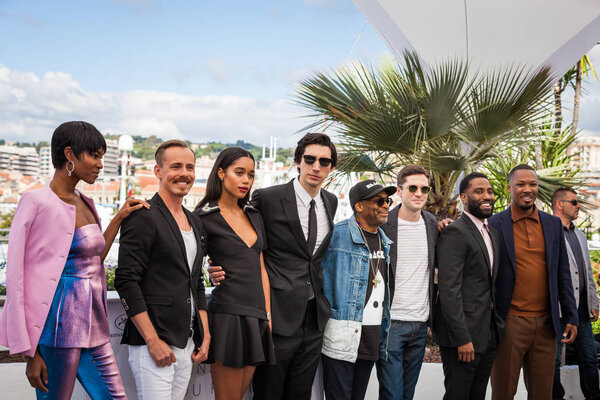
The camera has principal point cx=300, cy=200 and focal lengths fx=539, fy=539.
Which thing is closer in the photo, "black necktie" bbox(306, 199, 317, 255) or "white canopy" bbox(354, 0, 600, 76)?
"black necktie" bbox(306, 199, 317, 255)

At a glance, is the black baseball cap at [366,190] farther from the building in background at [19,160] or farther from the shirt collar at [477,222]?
the building in background at [19,160]

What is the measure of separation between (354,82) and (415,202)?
2.08 meters

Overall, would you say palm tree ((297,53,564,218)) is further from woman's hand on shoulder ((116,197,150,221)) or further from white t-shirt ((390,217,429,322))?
woman's hand on shoulder ((116,197,150,221))

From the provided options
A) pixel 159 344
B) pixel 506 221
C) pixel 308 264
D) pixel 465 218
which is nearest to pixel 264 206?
pixel 308 264

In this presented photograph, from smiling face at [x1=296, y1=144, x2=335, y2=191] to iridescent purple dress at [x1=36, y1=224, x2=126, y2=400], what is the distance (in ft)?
4.14

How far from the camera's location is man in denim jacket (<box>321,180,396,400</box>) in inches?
129

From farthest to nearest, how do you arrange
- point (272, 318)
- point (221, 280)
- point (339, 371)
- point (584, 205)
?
point (584, 205), point (339, 371), point (272, 318), point (221, 280)

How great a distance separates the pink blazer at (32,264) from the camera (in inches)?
86.9

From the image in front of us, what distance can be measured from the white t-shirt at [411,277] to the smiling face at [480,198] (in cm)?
39

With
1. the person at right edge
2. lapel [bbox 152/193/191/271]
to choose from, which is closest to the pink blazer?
lapel [bbox 152/193/191/271]

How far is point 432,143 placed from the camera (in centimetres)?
522

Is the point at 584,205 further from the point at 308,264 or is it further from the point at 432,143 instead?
the point at 308,264

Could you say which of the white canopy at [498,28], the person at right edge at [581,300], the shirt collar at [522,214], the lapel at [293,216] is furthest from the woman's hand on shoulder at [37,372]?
the white canopy at [498,28]

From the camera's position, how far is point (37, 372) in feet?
7.45
